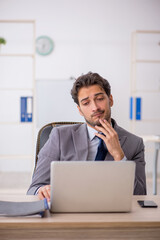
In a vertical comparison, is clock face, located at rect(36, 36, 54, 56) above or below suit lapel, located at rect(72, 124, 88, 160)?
above

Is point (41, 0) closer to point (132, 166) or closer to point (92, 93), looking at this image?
point (92, 93)

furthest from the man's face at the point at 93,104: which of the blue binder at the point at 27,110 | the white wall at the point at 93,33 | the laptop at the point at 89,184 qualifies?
the white wall at the point at 93,33

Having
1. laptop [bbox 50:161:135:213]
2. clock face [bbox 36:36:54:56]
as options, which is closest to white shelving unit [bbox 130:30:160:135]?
clock face [bbox 36:36:54:56]

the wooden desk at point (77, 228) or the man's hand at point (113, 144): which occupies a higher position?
the man's hand at point (113, 144)

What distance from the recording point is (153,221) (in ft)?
3.16

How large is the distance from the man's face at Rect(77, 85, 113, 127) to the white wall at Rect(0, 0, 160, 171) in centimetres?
357

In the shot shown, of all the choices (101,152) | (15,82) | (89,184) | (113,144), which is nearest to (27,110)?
(15,82)

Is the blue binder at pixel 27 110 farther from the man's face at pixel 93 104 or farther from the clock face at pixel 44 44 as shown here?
the man's face at pixel 93 104

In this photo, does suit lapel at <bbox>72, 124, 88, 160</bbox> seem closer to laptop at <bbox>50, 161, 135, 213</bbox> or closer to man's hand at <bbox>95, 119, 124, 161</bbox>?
man's hand at <bbox>95, 119, 124, 161</bbox>

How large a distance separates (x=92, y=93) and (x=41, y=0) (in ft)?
13.2

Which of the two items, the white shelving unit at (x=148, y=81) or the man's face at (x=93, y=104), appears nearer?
the man's face at (x=93, y=104)

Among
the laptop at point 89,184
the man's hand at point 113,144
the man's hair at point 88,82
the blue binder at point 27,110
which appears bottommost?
the laptop at point 89,184

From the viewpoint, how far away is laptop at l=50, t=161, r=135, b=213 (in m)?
1.00

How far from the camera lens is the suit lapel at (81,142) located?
1619 millimetres
